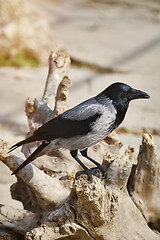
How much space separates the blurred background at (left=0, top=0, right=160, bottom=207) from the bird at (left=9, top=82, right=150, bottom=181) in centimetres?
174

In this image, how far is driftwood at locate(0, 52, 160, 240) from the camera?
114 inches

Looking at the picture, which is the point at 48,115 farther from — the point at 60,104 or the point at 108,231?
the point at 108,231

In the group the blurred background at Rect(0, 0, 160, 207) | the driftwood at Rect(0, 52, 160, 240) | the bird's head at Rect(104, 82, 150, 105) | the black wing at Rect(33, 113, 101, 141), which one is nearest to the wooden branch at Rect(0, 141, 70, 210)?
the driftwood at Rect(0, 52, 160, 240)

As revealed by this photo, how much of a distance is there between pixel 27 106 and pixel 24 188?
2.03 ft

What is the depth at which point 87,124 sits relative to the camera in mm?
2928

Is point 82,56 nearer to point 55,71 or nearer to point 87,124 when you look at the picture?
point 55,71

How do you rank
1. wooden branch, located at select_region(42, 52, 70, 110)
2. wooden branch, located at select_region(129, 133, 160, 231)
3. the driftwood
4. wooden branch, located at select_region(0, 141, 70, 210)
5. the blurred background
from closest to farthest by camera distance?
the driftwood → wooden branch, located at select_region(0, 141, 70, 210) → wooden branch, located at select_region(129, 133, 160, 231) → wooden branch, located at select_region(42, 52, 70, 110) → the blurred background

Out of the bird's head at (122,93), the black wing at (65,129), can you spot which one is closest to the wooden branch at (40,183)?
the black wing at (65,129)

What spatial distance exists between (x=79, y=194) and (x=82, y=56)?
552 centimetres

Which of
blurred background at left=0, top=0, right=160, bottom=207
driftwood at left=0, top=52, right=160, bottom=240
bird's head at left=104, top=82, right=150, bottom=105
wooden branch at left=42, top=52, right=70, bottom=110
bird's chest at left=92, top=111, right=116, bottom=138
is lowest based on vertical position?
driftwood at left=0, top=52, right=160, bottom=240

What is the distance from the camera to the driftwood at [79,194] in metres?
2.89

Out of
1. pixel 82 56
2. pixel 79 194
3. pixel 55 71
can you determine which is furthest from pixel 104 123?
pixel 82 56

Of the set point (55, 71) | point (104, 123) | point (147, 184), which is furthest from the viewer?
point (55, 71)

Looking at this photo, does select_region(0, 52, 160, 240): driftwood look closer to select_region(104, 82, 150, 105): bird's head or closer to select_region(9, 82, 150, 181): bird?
select_region(9, 82, 150, 181): bird
